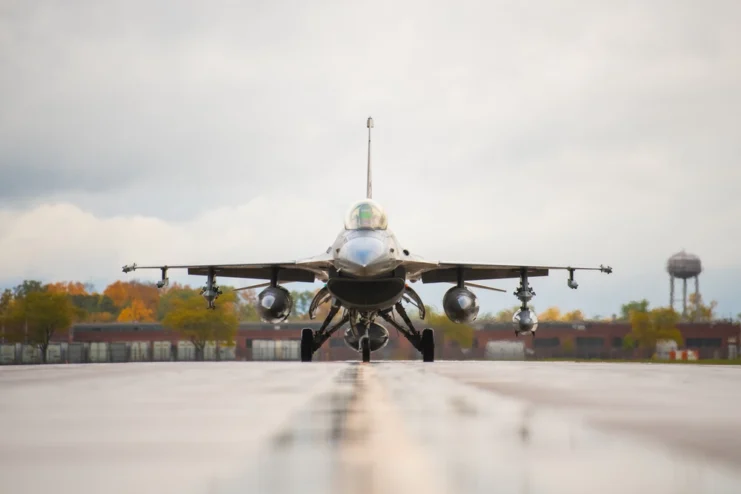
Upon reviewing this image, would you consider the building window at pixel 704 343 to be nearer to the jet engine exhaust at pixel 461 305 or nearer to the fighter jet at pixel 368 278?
the fighter jet at pixel 368 278

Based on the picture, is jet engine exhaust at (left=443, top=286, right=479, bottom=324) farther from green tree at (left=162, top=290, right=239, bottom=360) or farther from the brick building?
the brick building

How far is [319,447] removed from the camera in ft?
18.0

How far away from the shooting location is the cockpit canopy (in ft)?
64.6

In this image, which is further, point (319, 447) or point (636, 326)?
point (636, 326)

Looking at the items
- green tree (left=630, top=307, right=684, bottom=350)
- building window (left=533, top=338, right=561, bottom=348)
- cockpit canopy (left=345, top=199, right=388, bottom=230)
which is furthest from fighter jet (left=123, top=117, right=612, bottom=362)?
green tree (left=630, top=307, right=684, bottom=350)

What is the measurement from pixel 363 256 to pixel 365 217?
83.4 inches

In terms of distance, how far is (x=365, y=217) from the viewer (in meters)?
19.8

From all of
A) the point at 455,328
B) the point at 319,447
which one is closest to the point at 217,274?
the point at 319,447

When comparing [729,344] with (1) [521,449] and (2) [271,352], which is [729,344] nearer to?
(2) [271,352]

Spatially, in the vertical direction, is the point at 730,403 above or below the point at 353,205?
below

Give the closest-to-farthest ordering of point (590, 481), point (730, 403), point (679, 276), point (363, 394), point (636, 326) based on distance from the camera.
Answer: point (590, 481) → point (730, 403) → point (363, 394) → point (636, 326) → point (679, 276)

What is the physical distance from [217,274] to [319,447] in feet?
74.5

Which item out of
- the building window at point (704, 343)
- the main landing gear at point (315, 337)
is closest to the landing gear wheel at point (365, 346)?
the main landing gear at point (315, 337)

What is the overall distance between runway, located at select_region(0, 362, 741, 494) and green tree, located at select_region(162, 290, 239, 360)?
193ft
